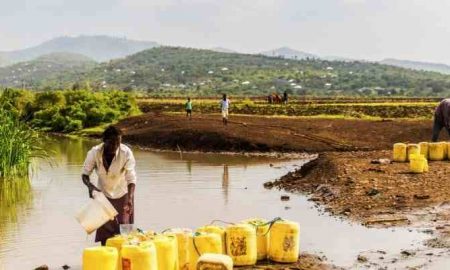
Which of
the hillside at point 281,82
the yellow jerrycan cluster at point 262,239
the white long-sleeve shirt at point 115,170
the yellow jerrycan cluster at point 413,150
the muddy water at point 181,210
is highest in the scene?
the hillside at point 281,82

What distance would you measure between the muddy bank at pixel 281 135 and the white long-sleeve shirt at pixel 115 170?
19.0 meters

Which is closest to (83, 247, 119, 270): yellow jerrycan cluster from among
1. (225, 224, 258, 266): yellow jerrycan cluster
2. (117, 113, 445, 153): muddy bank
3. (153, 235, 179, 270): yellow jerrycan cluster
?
(153, 235, 179, 270): yellow jerrycan cluster

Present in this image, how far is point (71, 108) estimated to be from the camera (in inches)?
1758

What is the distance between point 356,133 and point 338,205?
15.7 m

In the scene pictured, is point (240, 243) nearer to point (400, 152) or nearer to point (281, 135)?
point (400, 152)

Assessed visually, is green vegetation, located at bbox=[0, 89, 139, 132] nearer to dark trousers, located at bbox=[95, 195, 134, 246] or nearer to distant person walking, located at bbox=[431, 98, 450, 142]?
distant person walking, located at bbox=[431, 98, 450, 142]

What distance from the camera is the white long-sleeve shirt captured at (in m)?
9.30

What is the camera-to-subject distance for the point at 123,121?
131 feet

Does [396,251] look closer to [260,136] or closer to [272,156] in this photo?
[272,156]

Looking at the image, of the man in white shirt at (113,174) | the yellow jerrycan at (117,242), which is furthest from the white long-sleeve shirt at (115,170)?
the yellow jerrycan at (117,242)

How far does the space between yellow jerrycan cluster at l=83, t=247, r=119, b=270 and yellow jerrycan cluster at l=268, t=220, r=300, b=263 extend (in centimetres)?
242

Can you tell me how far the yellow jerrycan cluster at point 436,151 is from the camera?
19.7 m

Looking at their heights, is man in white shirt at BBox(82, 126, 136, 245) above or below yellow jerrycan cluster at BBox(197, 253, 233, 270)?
above

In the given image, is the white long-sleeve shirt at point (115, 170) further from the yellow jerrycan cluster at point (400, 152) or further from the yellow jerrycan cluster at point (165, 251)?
the yellow jerrycan cluster at point (400, 152)
